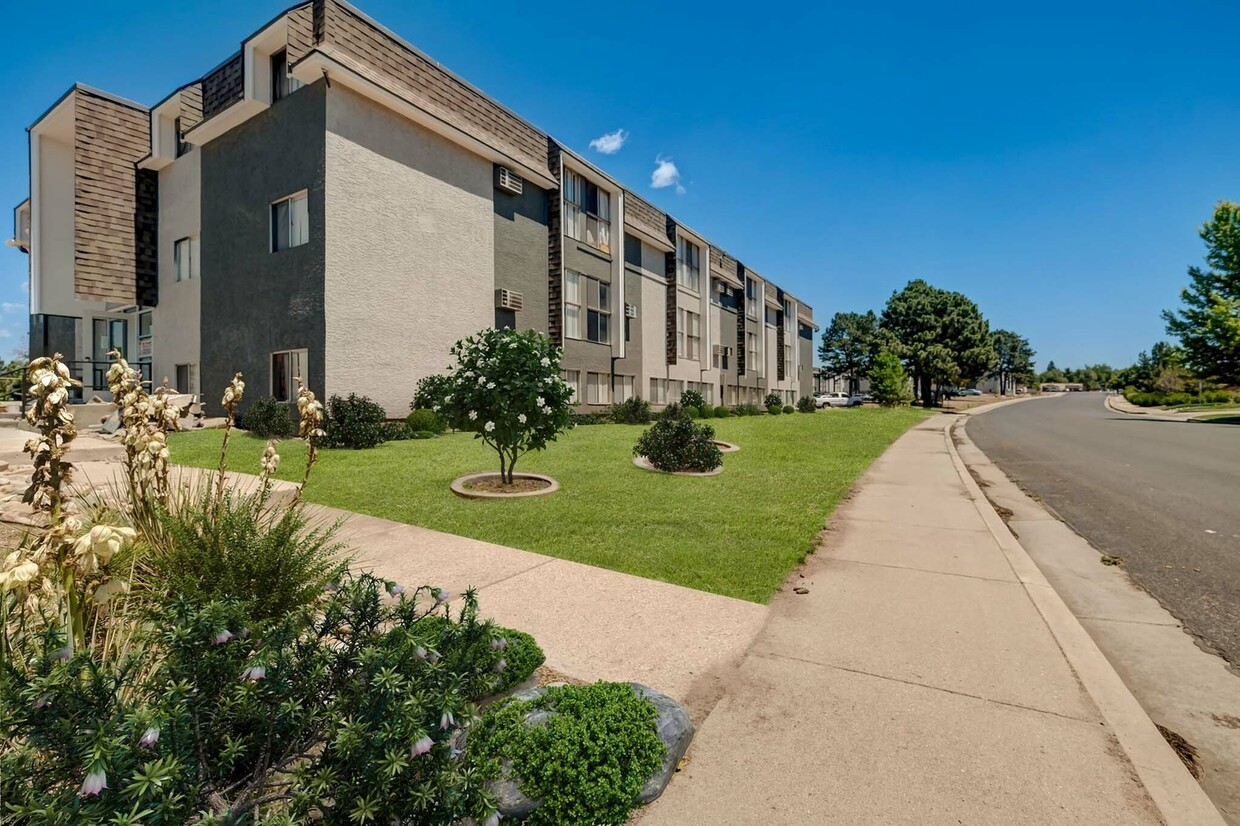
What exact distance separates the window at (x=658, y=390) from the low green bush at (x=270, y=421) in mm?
18972

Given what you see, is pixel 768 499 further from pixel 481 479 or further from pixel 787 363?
pixel 787 363

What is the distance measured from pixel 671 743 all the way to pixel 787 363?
50.6 meters

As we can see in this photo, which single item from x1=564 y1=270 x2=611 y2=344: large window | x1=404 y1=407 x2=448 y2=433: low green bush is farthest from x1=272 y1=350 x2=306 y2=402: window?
x1=564 y1=270 x2=611 y2=344: large window

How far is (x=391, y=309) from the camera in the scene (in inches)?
663

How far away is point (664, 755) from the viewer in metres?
2.40

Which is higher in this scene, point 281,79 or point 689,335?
point 281,79

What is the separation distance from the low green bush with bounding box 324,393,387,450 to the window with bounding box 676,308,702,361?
70.7 ft

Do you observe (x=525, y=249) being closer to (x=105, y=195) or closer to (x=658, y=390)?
(x=658, y=390)

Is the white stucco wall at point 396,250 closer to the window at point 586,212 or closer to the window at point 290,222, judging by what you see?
the window at point 290,222

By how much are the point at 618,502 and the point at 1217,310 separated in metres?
37.9

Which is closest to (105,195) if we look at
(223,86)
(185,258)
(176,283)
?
(185,258)

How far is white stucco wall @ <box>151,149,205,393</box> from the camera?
19.3 m

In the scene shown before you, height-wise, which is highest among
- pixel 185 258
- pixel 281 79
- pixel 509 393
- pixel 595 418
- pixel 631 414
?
pixel 281 79

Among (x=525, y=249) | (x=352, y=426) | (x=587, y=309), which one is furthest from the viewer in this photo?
(x=587, y=309)
